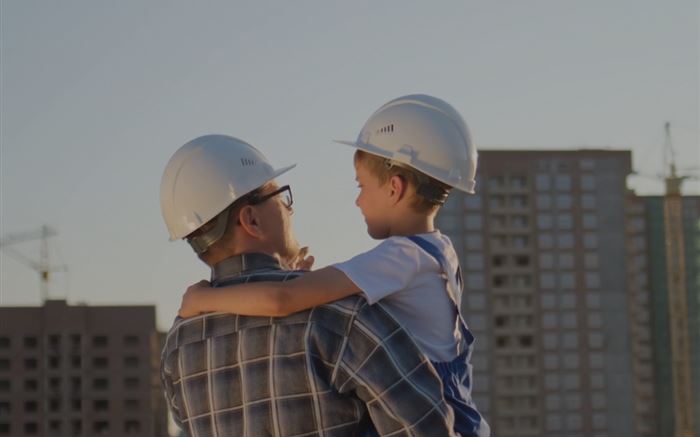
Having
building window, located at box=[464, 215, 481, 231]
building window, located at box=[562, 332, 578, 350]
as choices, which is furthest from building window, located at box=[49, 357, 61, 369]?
building window, located at box=[562, 332, 578, 350]

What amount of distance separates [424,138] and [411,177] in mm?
137

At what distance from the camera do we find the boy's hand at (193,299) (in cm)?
377

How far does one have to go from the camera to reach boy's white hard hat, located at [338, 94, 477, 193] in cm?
390

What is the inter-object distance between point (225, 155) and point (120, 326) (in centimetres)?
12897

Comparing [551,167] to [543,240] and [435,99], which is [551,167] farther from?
[435,99]

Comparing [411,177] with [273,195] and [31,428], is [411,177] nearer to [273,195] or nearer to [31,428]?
[273,195]

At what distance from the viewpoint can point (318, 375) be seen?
349 cm

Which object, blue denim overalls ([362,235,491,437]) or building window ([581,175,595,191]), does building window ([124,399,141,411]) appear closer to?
building window ([581,175,595,191])

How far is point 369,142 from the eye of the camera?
4008 mm

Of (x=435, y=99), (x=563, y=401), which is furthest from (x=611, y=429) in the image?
(x=435, y=99)

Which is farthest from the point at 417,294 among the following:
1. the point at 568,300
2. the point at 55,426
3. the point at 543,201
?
the point at 55,426

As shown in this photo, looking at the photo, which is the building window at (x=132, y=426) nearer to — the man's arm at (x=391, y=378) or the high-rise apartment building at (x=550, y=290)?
the high-rise apartment building at (x=550, y=290)

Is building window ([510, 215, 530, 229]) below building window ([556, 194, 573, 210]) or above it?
below

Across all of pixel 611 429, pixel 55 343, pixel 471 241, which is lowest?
pixel 611 429
